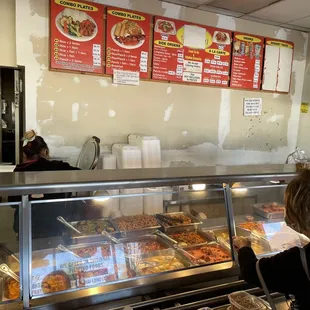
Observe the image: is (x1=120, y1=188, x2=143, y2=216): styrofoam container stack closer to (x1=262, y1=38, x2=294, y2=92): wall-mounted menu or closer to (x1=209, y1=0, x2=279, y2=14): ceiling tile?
(x1=209, y1=0, x2=279, y2=14): ceiling tile

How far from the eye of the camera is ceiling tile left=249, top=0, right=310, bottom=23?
3789 mm

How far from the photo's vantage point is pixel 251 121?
15.1 ft

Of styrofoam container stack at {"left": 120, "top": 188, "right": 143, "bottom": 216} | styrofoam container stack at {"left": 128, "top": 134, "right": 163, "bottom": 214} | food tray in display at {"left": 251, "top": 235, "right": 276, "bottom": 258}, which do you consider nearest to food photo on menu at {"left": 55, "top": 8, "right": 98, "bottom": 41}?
styrofoam container stack at {"left": 128, "top": 134, "right": 163, "bottom": 214}

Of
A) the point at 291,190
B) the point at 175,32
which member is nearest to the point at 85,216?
the point at 291,190

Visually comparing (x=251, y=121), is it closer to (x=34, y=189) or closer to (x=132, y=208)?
(x=132, y=208)

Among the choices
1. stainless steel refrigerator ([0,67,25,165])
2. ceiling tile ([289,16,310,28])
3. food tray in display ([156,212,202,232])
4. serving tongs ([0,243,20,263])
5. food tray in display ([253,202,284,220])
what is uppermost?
ceiling tile ([289,16,310,28])

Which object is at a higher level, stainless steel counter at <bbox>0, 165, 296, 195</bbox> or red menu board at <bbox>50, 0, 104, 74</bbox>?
red menu board at <bbox>50, 0, 104, 74</bbox>

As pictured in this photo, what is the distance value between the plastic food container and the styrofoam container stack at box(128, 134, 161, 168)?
2173 mm

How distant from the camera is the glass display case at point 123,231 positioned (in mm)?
1480

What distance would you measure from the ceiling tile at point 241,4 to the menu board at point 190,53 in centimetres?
30

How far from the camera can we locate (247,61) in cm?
441

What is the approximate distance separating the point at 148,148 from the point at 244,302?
7.54 ft

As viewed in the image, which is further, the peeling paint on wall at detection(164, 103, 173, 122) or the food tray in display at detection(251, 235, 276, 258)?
the peeling paint on wall at detection(164, 103, 173, 122)

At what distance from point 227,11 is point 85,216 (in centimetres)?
337
